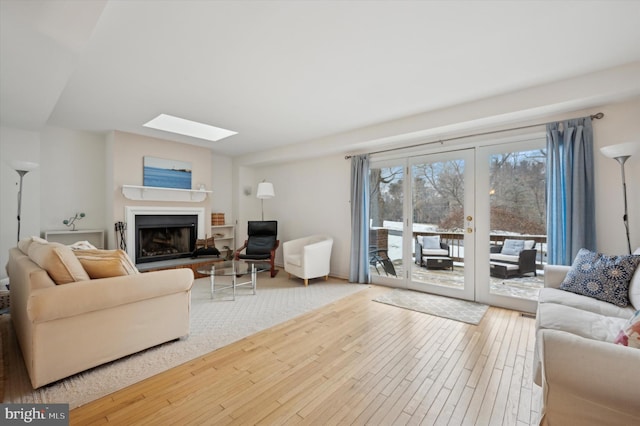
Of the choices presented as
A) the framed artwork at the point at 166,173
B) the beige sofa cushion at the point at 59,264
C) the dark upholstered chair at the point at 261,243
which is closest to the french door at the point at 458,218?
the dark upholstered chair at the point at 261,243

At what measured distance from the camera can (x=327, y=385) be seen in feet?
5.99

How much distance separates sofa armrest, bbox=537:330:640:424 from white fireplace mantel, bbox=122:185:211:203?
17.7 feet

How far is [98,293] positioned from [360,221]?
3.47 m

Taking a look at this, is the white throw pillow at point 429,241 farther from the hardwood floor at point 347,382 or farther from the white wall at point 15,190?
the white wall at point 15,190

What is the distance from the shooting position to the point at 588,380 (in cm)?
99

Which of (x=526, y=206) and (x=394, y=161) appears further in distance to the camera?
(x=394, y=161)

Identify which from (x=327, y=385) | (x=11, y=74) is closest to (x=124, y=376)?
(x=327, y=385)

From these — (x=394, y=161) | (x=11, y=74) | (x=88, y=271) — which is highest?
(x=11, y=74)

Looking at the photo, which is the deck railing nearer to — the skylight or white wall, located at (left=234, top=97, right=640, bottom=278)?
white wall, located at (left=234, top=97, right=640, bottom=278)

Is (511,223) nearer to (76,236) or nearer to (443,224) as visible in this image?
(443,224)

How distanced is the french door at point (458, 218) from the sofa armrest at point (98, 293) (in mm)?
3145

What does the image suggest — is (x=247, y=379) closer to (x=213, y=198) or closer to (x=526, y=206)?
(x=526, y=206)

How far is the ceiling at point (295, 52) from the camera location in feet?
5.76

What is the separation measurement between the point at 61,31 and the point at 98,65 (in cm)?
62
